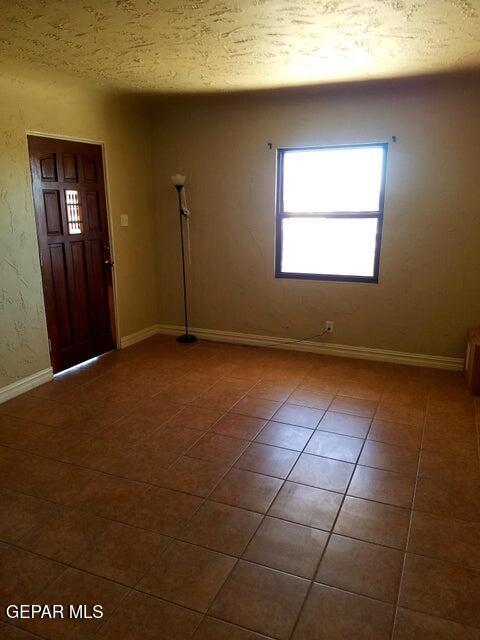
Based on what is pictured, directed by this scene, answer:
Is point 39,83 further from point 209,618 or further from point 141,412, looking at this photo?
point 209,618

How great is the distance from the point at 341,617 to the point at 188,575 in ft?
1.96

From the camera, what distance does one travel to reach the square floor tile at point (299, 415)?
3059 millimetres

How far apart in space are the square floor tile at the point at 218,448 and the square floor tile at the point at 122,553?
0.67 m

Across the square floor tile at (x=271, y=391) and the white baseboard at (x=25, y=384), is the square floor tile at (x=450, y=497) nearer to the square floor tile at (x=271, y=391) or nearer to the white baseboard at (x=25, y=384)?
the square floor tile at (x=271, y=391)

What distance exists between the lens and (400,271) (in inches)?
159

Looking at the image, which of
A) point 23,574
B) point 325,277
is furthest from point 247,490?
point 325,277

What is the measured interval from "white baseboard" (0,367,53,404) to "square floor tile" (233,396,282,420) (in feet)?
5.41

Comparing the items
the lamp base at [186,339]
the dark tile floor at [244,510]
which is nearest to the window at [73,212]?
the dark tile floor at [244,510]

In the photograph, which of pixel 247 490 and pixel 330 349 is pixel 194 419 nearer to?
pixel 247 490

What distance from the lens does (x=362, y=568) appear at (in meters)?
1.82

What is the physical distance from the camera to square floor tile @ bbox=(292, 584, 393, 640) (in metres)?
1.54

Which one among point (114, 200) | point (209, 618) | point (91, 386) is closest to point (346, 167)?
point (114, 200)

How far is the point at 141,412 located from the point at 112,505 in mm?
1046

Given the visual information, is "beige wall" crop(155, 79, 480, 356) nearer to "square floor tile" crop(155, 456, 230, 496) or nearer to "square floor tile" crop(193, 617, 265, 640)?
"square floor tile" crop(155, 456, 230, 496)
